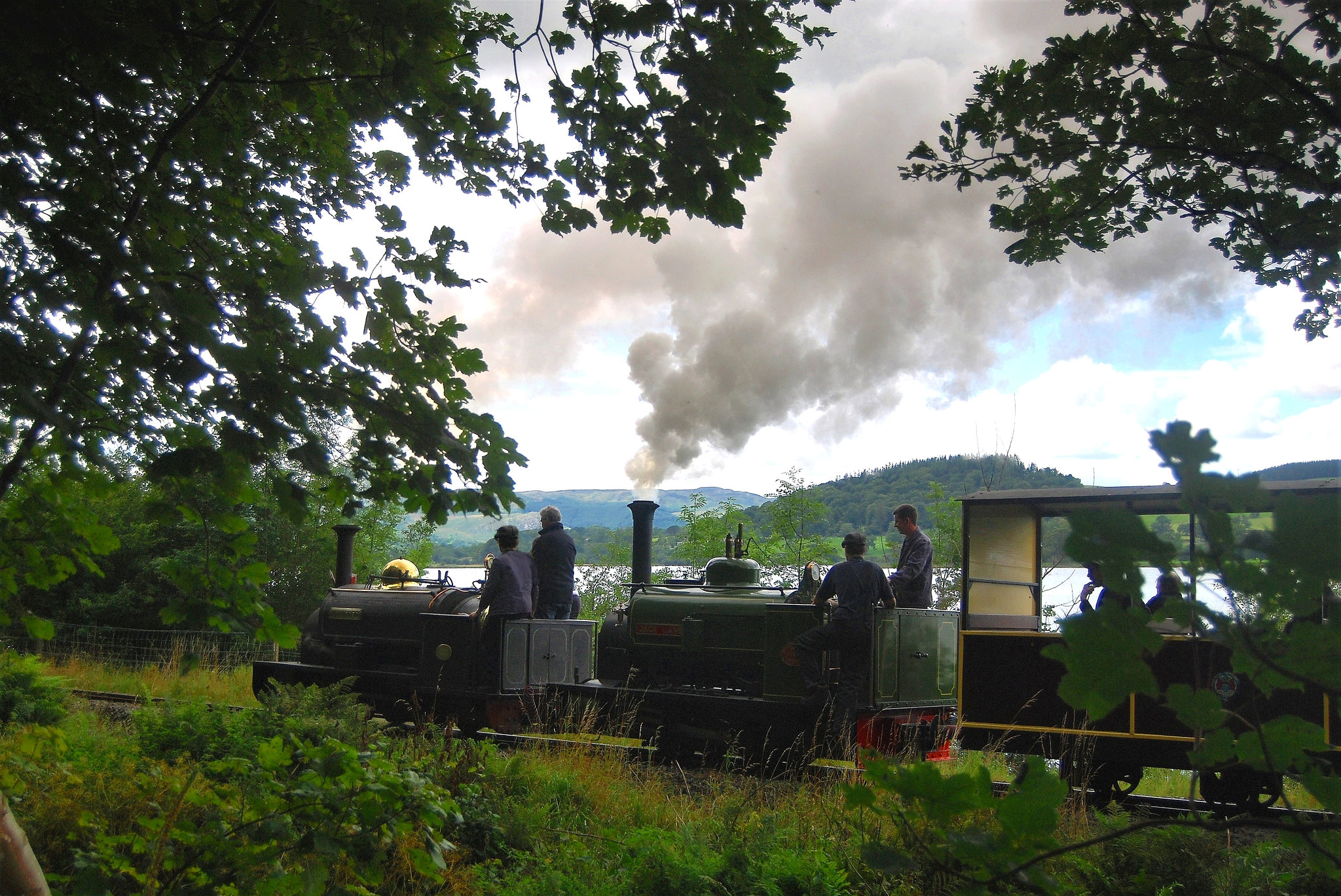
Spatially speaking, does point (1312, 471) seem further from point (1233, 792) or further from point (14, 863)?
point (14, 863)

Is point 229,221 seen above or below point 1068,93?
below

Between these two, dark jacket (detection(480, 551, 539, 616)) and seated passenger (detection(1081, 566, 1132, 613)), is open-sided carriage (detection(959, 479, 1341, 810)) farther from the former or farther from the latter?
seated passenger (detection(1081, 566, 1132, 613))

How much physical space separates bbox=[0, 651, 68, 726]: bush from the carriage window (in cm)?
750

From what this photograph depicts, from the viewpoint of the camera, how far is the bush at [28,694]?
7.43 metres

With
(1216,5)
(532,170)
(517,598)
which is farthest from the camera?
(517,598)

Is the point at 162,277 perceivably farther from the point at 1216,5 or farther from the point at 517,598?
the point at 517,598

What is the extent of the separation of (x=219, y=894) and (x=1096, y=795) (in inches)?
254

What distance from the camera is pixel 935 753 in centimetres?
819

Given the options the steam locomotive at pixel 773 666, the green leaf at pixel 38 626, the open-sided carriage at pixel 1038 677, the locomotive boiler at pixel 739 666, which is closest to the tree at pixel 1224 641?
the green leaf at pixel 38 626

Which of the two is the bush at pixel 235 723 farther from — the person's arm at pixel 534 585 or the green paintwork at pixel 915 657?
the green paintwork at pixel 915 657

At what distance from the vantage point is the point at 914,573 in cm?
812

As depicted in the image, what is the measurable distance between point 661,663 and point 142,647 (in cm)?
1012

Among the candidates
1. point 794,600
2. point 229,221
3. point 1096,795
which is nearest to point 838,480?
point 794,600

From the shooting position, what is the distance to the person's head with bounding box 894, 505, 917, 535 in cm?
789
